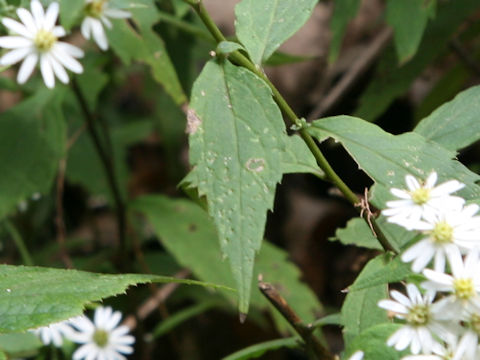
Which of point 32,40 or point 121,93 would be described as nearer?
point 32,40

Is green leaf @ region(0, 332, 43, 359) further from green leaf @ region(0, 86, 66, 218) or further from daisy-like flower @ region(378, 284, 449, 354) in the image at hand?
daisy-like flower @ region(378, 284, 449, 354)

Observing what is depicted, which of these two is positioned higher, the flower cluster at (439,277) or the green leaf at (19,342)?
the green leaf at (19,342)

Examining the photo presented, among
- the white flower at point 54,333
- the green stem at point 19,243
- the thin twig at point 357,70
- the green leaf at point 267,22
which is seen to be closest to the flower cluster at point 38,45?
the green leaf at point 267,22

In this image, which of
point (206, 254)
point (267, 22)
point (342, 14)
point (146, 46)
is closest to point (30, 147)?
point (146, 46)

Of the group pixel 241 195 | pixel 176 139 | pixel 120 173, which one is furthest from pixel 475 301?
pixel 176 139

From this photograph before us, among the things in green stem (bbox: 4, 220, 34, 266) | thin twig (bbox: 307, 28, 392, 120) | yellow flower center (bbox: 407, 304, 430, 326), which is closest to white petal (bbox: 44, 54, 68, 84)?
green stem (bbox: 4, 220, 34, 266)

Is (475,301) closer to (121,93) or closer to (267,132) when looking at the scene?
(267,132)

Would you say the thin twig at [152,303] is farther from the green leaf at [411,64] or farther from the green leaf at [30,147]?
the green leaf at [411,64]
